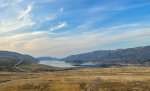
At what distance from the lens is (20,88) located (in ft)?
192

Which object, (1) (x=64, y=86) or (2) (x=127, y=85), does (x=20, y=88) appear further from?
(2) (x=127, y=85)

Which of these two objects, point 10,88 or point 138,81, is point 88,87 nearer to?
point 138,81

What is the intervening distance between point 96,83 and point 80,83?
673cm

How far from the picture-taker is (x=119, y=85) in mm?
59031

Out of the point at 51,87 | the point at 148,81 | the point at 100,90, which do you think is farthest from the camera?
the point at 148,81

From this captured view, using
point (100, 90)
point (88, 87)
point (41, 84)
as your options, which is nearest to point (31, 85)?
point (41, 84)

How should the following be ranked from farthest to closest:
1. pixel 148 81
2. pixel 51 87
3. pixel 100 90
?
pixel 148 81
pixel 51 87
pixel 100 90

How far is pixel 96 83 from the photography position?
61344 millimetres

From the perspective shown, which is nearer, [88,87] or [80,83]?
[88,87]

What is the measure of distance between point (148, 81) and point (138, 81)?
415 cm

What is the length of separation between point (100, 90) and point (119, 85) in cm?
938

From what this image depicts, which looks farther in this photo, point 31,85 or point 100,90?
point 31,85

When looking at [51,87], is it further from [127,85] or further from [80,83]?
[127,85]

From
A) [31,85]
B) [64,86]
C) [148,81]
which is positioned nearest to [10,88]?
[31,85]
